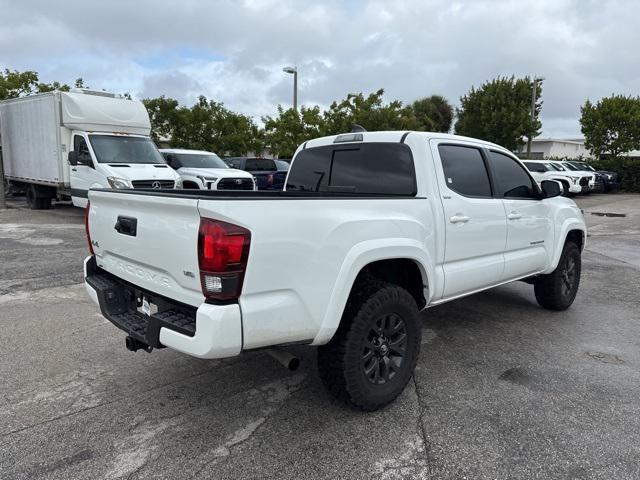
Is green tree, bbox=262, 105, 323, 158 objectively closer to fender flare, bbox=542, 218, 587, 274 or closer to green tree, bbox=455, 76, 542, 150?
green tree, bbox=455, 76, 542, 150

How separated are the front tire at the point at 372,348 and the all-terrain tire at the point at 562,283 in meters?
2.69

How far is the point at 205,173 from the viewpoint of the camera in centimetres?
1317

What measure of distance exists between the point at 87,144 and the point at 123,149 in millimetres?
791

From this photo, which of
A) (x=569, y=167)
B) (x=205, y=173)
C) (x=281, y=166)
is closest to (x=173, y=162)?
(x=205, y=173)

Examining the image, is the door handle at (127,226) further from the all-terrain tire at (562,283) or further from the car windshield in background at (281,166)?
the car windshield in background at (281,166)

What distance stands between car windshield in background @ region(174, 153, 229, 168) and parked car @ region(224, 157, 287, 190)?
2541mm

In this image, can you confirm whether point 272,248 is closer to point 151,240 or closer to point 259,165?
point 151,240

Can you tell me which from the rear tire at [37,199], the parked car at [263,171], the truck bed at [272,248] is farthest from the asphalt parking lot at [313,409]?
the parked car at [263,171]

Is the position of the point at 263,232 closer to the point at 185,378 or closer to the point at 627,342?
the point at 185,378

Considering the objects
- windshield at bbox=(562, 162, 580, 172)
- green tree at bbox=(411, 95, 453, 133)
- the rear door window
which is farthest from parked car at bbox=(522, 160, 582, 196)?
the rear door window

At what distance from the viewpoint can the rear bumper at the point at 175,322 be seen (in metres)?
2.45

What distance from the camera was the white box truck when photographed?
37.1ft

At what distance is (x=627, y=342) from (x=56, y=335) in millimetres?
5327

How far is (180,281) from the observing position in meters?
2.68
